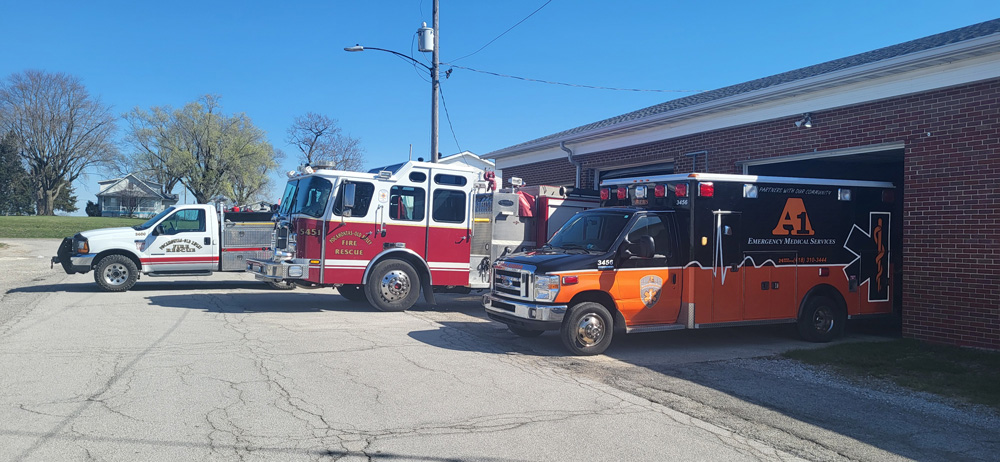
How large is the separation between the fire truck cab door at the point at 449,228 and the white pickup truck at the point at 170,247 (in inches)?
151

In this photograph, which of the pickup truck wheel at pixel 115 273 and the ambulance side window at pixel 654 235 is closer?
the ambulance side window at pixel 654 235

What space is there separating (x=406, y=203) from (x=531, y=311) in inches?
187

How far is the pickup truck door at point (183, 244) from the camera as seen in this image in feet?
49.0

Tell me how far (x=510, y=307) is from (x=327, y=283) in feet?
14.2

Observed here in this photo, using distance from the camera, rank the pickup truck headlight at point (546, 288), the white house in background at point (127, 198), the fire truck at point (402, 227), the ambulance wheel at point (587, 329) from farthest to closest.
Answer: the white house in background at point (127, 198) < the fire truck at point (402, 227) < the ambulance wheel at point (587, 329) < the pickup truck headlight at point (546, 288)

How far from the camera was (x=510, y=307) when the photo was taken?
902 cm

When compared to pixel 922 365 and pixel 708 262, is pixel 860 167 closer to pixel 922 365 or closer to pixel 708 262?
pixel 922 365

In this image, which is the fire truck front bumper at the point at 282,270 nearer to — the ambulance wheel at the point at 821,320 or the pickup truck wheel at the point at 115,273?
the pickup truck wheel at the point at 115,273

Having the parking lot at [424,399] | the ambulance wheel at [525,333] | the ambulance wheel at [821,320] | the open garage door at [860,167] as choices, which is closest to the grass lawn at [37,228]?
the parking lot at [424,399]

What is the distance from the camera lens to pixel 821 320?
10469mm

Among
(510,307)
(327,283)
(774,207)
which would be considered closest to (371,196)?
(327,283)

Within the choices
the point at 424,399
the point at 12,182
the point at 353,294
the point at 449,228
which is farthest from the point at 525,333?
the point at 12,182

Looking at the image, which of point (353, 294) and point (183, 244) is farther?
point (183, 244)

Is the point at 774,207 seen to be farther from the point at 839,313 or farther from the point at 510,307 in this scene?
the point at 510,307
